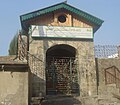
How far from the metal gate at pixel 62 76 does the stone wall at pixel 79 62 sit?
0.62 metres

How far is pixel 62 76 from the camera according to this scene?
782 inches

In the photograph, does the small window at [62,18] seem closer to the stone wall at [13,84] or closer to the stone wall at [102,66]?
the stone wall at [102,66]

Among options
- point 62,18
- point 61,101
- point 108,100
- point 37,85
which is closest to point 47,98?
point 61,101

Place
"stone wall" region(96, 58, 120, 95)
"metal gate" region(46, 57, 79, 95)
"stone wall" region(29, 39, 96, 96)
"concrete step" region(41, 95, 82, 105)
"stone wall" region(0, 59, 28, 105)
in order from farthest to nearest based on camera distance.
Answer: "metal gate" region(46, 57, 79, 95), "stone wall" region(96, 58, 120, 95), "stone wall" region(29, 39, 96, 96), "concrete step" region(41, 95, 82, 105), "stone wall" region(0, 59, 28, 105)

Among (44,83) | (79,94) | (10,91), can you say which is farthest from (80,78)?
(10,91)

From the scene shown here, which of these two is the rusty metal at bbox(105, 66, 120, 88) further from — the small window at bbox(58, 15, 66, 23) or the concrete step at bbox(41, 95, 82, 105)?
the small window at bbox(58, 15, 66, 23)

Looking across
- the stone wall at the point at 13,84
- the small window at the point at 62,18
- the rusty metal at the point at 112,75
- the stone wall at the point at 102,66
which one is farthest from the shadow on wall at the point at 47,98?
the small window at the point at 62,18

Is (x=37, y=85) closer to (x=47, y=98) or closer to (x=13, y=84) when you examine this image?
(x=47, y=98)

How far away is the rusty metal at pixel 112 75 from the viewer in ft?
63.9

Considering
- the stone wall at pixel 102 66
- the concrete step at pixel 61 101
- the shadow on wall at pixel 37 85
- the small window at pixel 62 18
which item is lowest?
the concrete step at pixel 61 101

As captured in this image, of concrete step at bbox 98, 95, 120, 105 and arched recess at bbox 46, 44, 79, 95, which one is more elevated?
arched recess at bbox 46, 44, 79, 95

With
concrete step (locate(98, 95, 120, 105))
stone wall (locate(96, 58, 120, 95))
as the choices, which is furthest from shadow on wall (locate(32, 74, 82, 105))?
stone wall (locate(96, 58, 120, 95))

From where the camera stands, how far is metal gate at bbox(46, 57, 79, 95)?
778 inches

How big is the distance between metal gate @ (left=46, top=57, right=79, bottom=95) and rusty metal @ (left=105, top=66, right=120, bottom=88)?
1.96m
